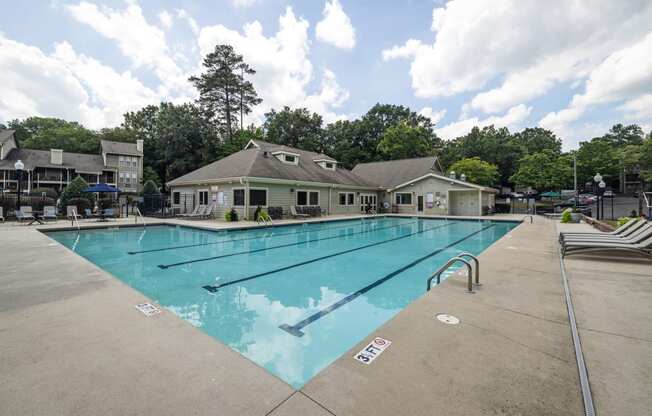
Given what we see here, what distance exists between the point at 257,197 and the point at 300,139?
72.1 feet

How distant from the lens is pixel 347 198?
2180 cm

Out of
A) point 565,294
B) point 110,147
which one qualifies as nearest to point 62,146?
point 110,147

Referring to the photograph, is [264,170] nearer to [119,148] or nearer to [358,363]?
[358,363]

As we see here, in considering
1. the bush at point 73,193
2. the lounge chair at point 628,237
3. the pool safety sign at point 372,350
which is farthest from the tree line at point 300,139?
the pool safety sign at point 372,350

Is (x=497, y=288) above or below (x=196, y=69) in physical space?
below

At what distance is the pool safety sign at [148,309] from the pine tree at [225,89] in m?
31.4

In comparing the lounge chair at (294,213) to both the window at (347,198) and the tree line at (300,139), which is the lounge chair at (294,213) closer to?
the window at (347,198)

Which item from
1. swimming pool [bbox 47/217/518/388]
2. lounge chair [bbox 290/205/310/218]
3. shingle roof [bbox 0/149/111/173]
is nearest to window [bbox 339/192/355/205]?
lounge chair [bbox 290/205/310/218]

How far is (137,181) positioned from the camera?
33.5 meters

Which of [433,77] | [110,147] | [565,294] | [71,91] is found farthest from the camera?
[110,147]

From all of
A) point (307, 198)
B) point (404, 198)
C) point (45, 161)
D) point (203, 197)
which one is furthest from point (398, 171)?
point (45, 161)

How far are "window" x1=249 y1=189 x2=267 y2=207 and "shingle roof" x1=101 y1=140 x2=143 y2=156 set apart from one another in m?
25.7

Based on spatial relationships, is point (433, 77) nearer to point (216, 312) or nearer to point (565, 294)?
point (565, 294)

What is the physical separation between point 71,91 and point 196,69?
1341cm
